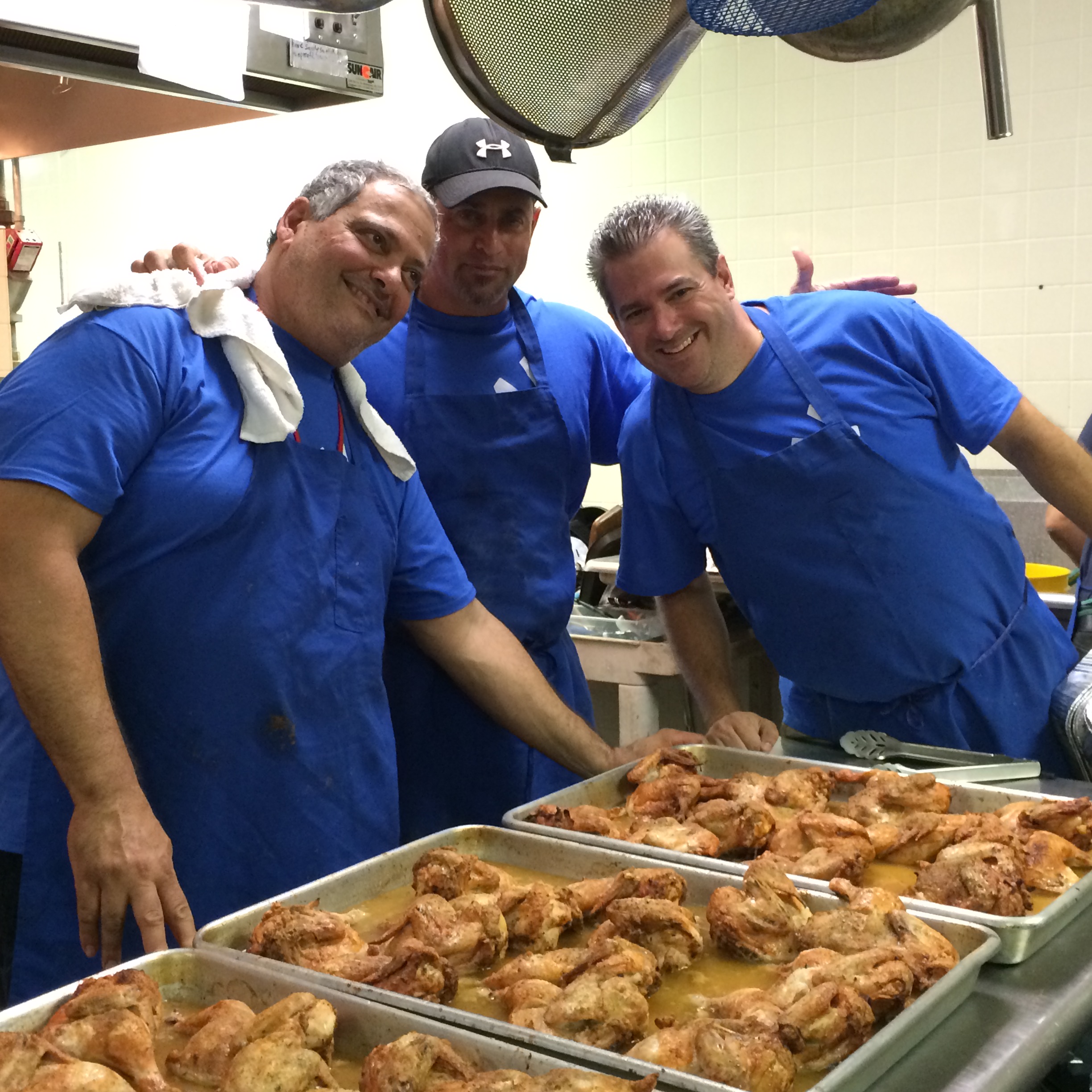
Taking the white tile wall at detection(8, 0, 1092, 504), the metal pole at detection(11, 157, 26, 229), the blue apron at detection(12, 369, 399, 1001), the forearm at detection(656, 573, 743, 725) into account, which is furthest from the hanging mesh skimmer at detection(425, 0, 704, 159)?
the white tile wall at detection(8, 0, 1092, 504)

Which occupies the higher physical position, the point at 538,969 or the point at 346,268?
the point at 346,268

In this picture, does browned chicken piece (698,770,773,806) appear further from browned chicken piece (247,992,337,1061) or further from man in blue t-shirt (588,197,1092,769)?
browned chicken piece (247,992,337,1061)

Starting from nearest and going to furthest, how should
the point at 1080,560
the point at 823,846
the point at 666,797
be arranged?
the point at 823,846 → the point at 666,797 → the point at 1080,560

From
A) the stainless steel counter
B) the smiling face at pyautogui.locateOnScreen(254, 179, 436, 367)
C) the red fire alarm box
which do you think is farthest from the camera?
the red fire alarm box

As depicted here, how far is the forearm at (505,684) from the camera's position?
7.10ft

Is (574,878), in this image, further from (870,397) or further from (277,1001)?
(870,397)

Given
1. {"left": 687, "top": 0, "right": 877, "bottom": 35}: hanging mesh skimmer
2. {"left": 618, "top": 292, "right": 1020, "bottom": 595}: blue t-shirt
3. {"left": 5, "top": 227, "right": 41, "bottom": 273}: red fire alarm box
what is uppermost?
{"left": 5, "top": 227, "right": 41, "bottom": 273}: red fire alarm box

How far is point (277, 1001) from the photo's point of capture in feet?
3.92

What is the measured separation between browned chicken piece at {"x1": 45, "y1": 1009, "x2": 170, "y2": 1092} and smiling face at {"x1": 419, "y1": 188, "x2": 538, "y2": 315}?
1709mm

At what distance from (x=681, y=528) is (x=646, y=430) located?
215 millimetres

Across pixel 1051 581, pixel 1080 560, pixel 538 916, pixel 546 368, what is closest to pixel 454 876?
pixel 538 916

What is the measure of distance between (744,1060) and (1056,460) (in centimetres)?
164

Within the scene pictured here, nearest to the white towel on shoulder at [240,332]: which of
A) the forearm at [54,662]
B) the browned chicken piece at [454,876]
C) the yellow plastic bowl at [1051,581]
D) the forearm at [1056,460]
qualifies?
the forearm at [54,662]

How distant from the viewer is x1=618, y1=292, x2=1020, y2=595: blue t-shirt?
2326 millimetres
